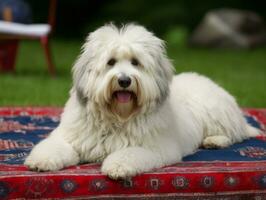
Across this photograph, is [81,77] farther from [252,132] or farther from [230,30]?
[230,30]

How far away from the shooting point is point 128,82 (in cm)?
452

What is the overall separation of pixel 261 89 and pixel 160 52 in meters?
5.97

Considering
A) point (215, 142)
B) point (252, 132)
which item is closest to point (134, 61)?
point (215, 142)

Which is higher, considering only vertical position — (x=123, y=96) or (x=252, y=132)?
(x=123, y=96)

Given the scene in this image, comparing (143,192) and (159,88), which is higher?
(159,88)

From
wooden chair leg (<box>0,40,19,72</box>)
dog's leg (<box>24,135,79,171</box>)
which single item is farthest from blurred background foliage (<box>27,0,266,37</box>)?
dog's leg (<box>24,135,79,171</box>)

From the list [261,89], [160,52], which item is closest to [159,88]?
[160,52]

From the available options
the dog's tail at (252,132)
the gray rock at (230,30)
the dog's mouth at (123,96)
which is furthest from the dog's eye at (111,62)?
the gray rock at (230,30)

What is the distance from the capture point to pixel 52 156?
15.2ft

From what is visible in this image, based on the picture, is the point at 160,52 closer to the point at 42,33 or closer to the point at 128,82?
the point at 128,82

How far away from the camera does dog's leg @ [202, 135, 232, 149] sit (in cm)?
570

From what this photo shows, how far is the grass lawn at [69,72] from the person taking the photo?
30.3 ft

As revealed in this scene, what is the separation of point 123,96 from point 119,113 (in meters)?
0.21

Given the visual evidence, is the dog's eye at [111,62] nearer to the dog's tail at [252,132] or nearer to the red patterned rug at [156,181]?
the red patterned rug at [156,181]
